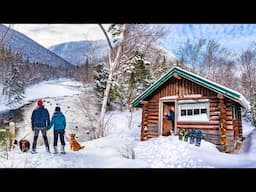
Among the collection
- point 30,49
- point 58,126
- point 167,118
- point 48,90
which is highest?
point 30,49

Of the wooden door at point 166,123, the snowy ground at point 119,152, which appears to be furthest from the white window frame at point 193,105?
the snowy ground at point 119,152

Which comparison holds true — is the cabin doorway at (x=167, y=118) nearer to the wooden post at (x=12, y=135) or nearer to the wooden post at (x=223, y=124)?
the wooden post at (x=223, y=124)

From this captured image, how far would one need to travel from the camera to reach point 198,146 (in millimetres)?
4449

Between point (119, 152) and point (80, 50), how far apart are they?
1.40m

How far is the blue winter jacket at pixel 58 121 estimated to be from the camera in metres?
4.46

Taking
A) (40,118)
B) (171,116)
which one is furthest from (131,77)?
(40,118)

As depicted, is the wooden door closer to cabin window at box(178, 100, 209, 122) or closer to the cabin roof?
cabin window at box(178, 100, 209, 122)

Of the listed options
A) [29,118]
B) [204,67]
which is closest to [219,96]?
[204,67]

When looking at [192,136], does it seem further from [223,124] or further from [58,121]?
[58,121]

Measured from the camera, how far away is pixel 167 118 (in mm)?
4797

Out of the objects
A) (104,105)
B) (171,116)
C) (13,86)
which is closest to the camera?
(13,86)
